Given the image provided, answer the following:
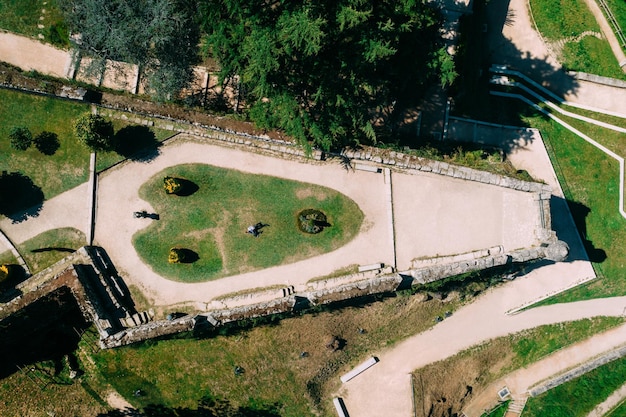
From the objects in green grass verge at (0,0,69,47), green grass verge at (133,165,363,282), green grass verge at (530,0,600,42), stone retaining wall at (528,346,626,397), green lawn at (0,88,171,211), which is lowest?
stone retaining wall at (528,346,626,397)

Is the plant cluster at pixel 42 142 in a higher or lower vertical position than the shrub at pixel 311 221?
higher

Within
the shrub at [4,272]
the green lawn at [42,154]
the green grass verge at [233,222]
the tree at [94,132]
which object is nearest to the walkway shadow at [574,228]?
the green grass verge at [233,222]

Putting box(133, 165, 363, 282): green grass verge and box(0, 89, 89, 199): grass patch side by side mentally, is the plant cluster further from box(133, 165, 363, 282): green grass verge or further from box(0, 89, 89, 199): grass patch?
box(133, 165, 363, 282): green grass verge

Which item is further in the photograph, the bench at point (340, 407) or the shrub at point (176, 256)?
the bench at point (340, 407)

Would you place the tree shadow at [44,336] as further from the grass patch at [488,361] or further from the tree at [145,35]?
the grass patch at [488,361]

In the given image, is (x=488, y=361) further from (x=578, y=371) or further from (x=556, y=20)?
(x=556, y=20)

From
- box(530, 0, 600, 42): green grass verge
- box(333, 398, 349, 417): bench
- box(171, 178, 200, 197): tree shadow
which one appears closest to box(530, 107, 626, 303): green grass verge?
box(530, 0, 600, 42): green grass verge
